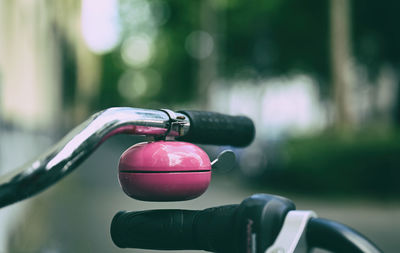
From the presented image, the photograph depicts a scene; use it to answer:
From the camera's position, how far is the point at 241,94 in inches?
1417

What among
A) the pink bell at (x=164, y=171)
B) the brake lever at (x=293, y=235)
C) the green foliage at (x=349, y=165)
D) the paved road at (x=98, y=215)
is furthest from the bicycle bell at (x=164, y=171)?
the green foliage at (x=349, y=165)

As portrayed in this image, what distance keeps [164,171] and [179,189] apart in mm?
45

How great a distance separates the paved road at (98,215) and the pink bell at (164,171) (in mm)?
3466

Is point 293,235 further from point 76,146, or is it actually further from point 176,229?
point 76,146

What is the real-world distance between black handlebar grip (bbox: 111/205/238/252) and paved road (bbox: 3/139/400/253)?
3377 millimetres

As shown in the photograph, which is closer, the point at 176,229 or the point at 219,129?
the point at 176,229

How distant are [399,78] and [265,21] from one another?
599 cm

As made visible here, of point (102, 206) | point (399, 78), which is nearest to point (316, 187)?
point (102, 206)

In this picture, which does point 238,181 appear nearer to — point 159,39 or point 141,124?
point 159,39

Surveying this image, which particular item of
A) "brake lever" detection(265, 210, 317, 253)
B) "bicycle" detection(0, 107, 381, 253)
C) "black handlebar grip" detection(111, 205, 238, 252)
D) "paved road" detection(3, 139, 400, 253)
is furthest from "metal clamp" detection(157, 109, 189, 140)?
"paved road" detection(3, 139, 400, 253)

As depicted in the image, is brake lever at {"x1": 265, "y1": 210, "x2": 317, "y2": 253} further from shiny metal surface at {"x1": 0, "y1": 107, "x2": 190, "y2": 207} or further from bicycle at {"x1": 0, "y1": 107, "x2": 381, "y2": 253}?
shiny metal surface at {"x1": 0, "y1": 107, "x2": 190, "y2": 207}

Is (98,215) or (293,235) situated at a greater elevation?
(293,235)

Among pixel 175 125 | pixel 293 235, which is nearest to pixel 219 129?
pixel 175 125

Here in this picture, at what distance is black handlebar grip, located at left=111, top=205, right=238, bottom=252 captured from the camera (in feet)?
3.73
